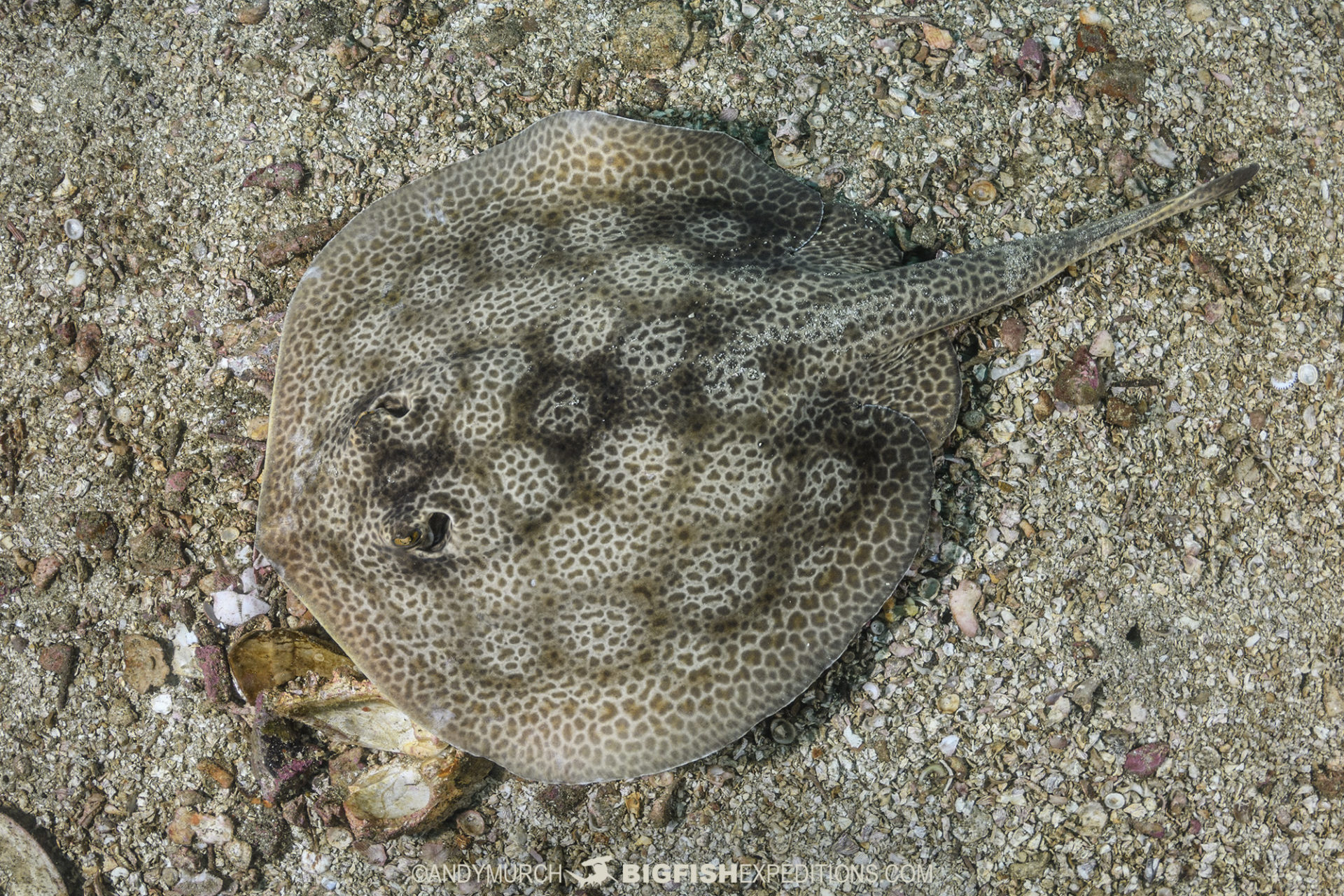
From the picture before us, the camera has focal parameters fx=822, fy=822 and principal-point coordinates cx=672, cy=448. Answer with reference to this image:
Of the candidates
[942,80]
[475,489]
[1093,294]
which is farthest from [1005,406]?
[475,489]

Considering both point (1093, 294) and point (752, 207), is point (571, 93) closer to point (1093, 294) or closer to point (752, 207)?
point (752, 207)

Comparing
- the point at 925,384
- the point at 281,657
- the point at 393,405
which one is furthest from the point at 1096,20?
the point at 281,657

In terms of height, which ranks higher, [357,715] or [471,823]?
[357,715]

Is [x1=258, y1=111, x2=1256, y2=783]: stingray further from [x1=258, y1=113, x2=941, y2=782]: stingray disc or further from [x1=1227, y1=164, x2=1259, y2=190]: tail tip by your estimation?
[x1=1227, y1=164, x2=1259, y2=190]: tail tip

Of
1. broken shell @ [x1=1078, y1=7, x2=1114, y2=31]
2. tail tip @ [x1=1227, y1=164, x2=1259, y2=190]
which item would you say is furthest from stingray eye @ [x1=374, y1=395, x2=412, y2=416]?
broken shell @ [x1=1078, y1=7, x2=1114, y2=31]

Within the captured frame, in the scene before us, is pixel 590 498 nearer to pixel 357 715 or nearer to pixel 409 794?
pixel 357 715

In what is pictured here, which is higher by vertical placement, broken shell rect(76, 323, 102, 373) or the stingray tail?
broken shell rect(76, 323, 102, 373)
